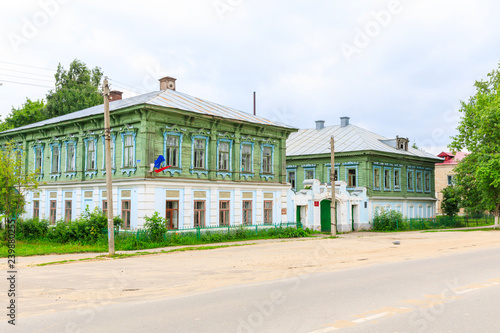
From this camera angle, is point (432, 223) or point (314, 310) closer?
point (314, 310)

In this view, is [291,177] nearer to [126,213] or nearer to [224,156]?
[224,156]

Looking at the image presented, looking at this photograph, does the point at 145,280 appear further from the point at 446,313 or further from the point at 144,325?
the point at 446,313

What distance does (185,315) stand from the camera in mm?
7707

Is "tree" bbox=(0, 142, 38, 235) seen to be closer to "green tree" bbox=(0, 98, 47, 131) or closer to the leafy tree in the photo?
"green tree" bbox=(0, 98, 47, 131)

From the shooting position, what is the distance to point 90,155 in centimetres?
2716

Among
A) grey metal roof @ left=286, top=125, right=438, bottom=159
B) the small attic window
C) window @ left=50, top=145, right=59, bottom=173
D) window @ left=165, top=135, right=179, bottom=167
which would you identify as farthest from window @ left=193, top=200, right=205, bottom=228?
the small attic window

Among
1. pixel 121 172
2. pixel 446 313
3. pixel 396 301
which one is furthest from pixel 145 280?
pixel 121 172

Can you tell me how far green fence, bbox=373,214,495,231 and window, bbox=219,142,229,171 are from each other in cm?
1511

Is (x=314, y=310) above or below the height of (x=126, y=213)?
below

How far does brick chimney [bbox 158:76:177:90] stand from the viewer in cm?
3062

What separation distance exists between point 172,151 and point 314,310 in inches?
705

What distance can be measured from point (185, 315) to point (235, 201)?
19.6 m

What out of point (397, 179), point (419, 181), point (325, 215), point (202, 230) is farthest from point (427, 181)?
point (202, 230)

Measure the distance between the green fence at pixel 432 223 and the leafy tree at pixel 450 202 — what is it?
32.3 inches
